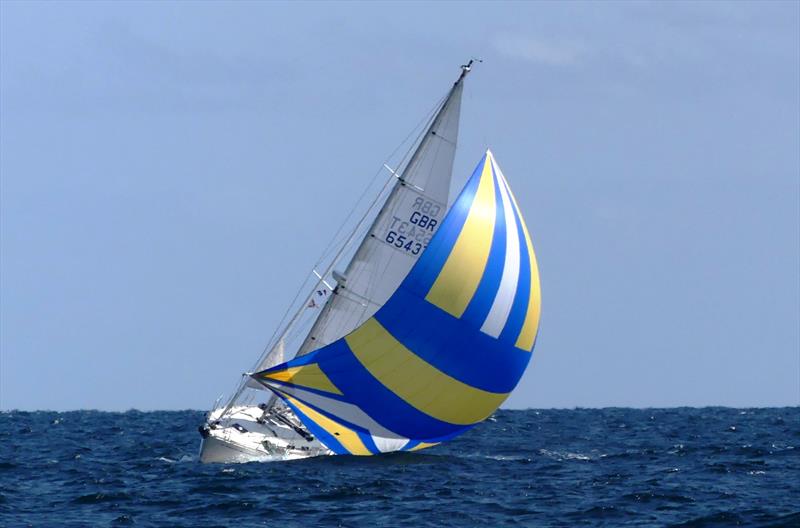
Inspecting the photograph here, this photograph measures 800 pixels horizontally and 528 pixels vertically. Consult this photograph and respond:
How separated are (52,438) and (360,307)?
18224mm

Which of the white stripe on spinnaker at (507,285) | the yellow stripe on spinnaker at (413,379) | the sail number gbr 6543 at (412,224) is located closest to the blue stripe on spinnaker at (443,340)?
the yellow stripe on spinnaker at (413,379)

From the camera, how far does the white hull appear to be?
94.5 ft

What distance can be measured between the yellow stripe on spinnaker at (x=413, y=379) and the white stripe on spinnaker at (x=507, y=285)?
141 centimetres

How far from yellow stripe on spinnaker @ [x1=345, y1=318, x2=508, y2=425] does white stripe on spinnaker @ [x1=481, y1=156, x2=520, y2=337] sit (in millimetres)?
1415

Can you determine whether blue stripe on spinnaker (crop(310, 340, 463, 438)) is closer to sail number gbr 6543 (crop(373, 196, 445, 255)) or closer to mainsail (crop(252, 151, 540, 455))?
mainsail (crop(252, 151, 540, 455))

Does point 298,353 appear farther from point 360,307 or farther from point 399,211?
point 399,211

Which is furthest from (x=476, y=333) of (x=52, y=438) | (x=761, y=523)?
(x=52, y=438)

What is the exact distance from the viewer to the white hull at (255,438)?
28797 millimetres

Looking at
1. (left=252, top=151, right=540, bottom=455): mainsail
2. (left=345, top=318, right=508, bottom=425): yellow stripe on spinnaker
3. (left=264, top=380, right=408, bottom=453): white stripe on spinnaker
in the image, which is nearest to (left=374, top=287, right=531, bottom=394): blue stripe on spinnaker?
(left=252, top=151, right=540, bottom=455): mainsail

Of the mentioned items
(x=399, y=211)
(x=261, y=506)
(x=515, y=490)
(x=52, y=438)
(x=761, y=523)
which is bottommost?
(x=52, y=438)

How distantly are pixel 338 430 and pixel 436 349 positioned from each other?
9.15ft

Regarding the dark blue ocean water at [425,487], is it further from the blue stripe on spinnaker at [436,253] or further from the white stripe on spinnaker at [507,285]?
the blue stripe on spinnaker at [436,253]

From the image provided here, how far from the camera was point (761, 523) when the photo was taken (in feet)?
69.1

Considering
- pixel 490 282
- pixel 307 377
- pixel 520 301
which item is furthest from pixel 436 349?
pixel 307 377
